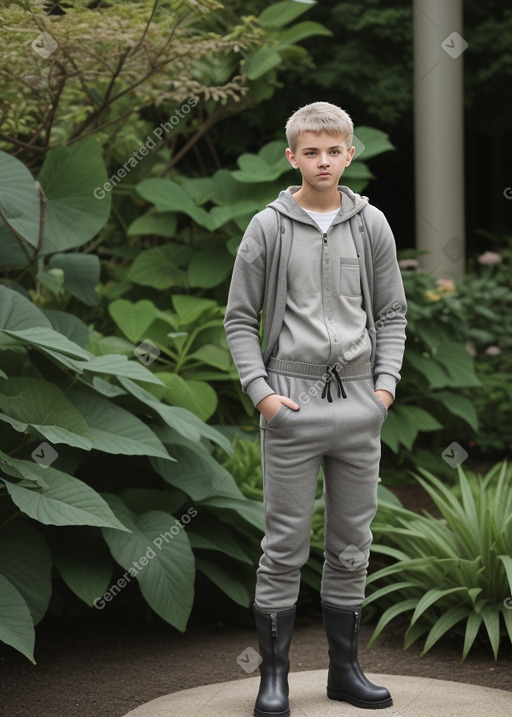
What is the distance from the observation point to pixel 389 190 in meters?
9.15

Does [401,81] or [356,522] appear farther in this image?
[401,81]

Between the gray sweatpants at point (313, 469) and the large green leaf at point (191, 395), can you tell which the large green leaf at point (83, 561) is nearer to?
the large green leaf at point (191, 395)

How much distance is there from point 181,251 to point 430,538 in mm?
2246

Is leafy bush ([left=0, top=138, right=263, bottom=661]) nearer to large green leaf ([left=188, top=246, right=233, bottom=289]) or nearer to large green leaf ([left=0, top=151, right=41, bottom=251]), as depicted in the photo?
large green leaf ([left=0, top=151, right=41, bottom=251])

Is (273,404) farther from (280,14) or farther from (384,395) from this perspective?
(280,14)

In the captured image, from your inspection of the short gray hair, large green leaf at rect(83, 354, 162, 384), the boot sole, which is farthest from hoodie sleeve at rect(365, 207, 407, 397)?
large green leaf at rect(83, 354, 162, 384)

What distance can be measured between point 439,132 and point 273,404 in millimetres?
4429

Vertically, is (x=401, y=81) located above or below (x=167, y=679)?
above

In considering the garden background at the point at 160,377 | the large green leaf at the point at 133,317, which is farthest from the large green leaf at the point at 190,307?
the large green leaf at the point at 133,317

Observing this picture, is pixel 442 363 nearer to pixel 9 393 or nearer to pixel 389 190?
pixel 9 393

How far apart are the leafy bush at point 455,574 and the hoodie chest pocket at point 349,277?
4.00 feet

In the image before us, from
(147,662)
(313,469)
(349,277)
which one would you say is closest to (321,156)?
(349,277)

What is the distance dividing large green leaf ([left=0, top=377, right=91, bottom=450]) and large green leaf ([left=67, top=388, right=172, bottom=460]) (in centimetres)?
7

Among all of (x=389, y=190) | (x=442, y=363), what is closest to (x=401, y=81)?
(x=389, y=190)
